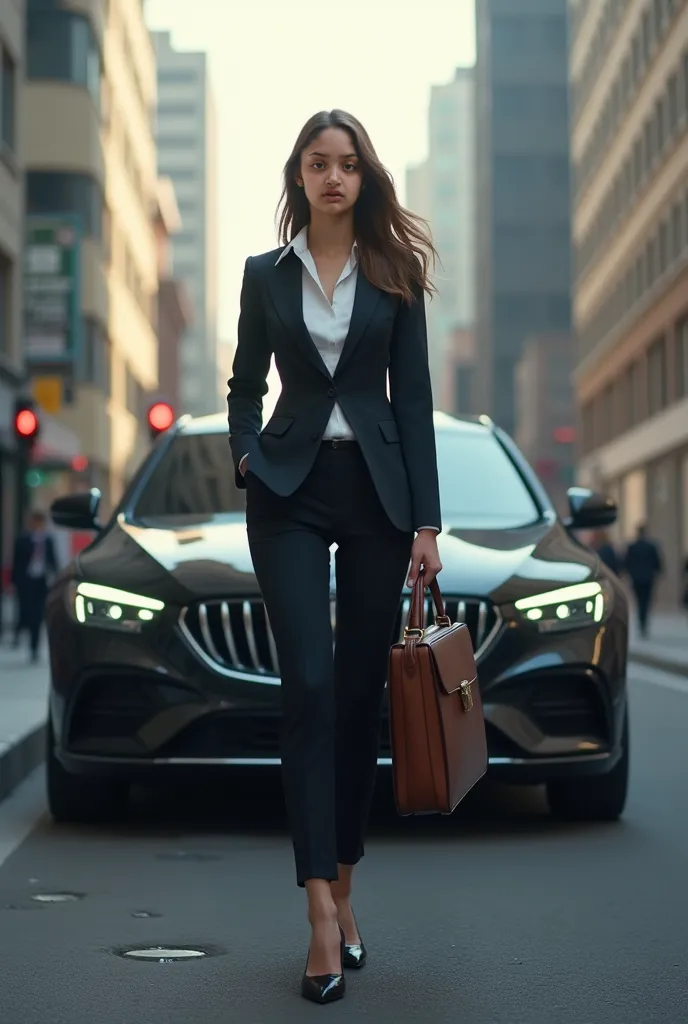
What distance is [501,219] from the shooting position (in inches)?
4636

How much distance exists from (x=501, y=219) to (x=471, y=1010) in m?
115

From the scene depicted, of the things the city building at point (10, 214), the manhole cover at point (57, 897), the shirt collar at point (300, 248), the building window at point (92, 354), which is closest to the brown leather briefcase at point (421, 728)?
the shirt collar at point (300, 248)

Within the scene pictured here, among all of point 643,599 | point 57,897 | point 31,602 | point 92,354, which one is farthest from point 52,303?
point 57,897

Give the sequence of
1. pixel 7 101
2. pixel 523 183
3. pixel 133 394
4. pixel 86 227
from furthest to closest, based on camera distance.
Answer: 1. pixel 523 183
2. pixel 133 394
3. pixel 86 227
4. pixel 7 101

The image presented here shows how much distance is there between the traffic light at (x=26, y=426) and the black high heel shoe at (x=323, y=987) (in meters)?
16.3

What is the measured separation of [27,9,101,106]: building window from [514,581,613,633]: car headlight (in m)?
40.7

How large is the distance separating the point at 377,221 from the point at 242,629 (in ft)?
7.72

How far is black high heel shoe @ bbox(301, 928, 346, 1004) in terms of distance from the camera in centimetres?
426

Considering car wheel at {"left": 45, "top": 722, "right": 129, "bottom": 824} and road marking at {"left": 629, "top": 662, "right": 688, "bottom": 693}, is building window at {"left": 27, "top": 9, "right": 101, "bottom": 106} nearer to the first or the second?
road marking at {"left": 629, "top": 662, "right": 688, "bottom": 693}

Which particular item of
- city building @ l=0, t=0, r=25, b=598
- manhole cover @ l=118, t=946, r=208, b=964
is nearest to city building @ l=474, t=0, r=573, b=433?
city building @ l=0, t=0, r=25, b=598

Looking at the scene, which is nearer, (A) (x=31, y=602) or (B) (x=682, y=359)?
(A) (x=31, y=602)

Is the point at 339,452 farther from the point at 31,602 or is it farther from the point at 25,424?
the point at 25,424

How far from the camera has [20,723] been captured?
986 cm

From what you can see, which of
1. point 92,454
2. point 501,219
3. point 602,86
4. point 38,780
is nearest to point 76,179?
point 92,454
